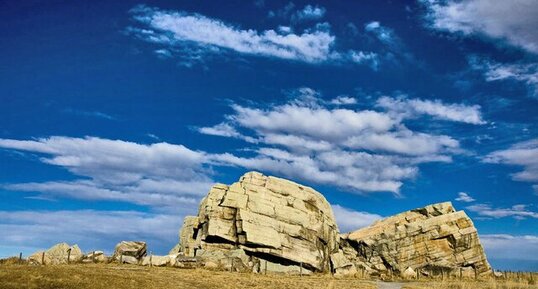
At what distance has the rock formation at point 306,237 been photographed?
196ft

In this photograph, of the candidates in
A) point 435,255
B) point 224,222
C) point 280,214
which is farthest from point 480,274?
point 224,222

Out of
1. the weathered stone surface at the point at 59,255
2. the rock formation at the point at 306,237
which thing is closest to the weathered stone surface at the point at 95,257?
the weathered stone surface at the point at 59,255

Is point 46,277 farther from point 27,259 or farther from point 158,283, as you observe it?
point 27,259

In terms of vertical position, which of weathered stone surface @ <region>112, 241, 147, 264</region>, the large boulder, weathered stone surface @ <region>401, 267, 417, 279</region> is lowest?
weathered stone surface @ <region>401, 267, 417, 279</region>

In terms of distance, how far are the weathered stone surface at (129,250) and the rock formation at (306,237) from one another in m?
5.28

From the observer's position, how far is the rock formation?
5972cm

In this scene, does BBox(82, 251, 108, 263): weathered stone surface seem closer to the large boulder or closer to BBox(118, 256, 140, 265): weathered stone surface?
BBox(118, 256, 140, 265): weathered stone surface

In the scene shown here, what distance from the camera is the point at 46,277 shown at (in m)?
27.7

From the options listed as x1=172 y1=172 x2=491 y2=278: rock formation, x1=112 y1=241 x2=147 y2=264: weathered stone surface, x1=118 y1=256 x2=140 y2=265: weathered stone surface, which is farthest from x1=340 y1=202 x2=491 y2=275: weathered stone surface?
x1=118 y1=256 x2=140 y2=265: weathered stone surface

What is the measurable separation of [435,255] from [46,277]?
177 feet

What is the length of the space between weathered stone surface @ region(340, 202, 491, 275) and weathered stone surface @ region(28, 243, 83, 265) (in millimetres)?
37874

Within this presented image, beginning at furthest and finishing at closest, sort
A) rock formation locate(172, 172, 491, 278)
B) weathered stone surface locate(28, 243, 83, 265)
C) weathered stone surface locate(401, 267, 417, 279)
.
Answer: weathered stone surface locate(401, 267, 417, 279), rock formation locate(172, 172, 491, 278), weathered stone surface locate(28, 243, 83, 265)

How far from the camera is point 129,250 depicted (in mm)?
58250

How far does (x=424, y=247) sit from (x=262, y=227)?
80.1 feet
